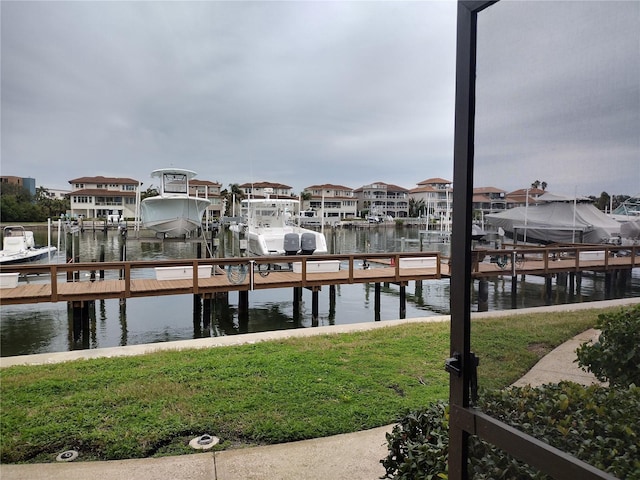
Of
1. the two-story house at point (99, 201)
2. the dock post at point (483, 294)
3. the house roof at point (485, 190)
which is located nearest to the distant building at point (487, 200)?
the house roof at point (485, 190)

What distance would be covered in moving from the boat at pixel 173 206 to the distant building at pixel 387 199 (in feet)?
206

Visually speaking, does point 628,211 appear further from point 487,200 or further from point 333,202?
point 333,202

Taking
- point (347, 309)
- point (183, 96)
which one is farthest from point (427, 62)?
Answer: point (183, 96)

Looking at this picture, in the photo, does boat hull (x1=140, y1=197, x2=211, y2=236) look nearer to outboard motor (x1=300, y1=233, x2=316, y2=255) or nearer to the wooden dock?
the wooden dock

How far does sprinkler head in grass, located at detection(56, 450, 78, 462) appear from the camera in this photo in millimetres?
3365

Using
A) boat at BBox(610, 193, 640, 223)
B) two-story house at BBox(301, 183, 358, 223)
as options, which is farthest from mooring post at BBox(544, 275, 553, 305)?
two-story house at BBox(301, 183, 358, 223)

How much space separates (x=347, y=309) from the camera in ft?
46.3

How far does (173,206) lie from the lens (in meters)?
28.1

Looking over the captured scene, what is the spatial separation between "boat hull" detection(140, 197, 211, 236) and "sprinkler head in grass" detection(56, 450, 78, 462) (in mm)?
25326

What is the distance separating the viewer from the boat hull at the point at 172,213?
1105 inches

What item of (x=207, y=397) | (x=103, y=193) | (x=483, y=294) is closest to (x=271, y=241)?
(x=207, y=397)

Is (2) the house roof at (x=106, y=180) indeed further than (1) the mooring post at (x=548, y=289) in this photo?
Yes

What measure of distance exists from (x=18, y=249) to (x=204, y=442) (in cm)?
2206

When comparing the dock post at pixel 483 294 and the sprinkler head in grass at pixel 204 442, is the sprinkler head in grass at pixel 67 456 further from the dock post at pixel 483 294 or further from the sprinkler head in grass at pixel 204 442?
the dock post at pixel 483 294
